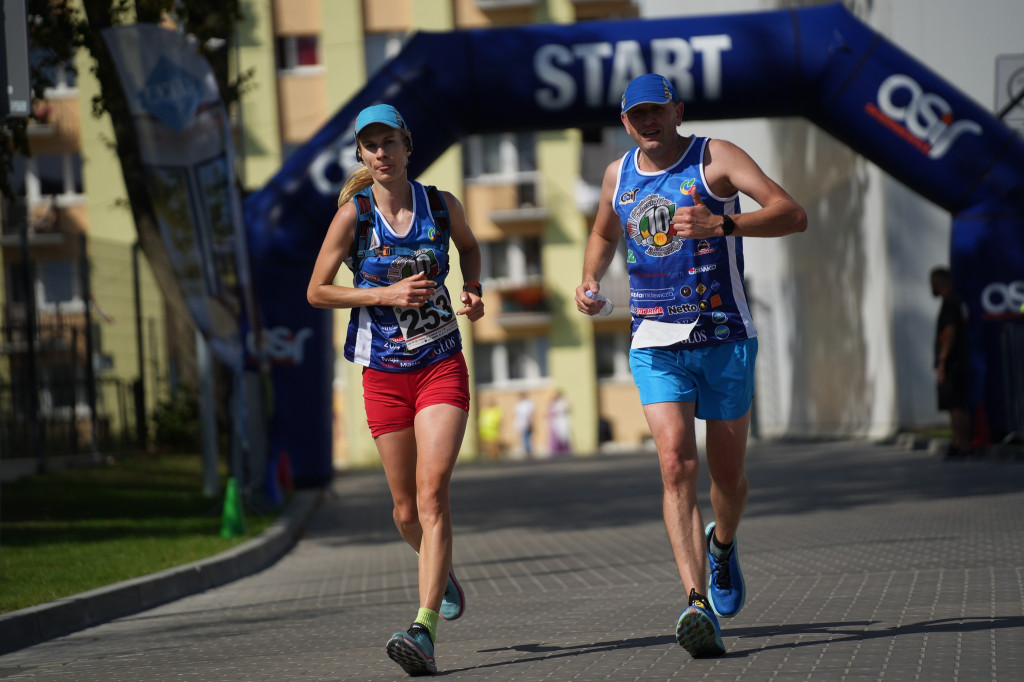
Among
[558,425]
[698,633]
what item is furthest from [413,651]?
[558,425]

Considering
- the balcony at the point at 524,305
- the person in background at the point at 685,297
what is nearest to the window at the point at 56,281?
the person in background at the point at 685,297

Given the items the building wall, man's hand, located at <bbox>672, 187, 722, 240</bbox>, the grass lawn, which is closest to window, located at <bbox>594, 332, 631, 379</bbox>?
the building wall

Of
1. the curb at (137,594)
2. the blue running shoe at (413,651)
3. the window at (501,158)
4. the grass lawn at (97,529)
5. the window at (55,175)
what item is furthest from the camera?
the window at (55,175)

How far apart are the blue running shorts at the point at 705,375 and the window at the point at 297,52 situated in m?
39.4

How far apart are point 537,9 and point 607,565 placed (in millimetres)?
36971

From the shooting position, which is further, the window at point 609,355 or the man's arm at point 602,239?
the window at point 609,355

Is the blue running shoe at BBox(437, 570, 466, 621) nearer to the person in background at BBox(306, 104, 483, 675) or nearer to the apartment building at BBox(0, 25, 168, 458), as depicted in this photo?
the person in background at BBox(306, 104, 483, 675)

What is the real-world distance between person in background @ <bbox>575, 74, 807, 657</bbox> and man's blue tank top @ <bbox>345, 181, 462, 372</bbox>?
0.56m

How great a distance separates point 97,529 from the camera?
1182 centimetres

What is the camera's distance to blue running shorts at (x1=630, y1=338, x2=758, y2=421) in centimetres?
556

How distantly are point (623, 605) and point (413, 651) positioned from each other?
220 centimetres

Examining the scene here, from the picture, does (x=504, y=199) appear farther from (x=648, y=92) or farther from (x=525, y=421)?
(x=648, y=92)

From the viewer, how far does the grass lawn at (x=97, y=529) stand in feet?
28.3

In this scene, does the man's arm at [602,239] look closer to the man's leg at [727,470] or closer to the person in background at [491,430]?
the man's leg at [727,470]
